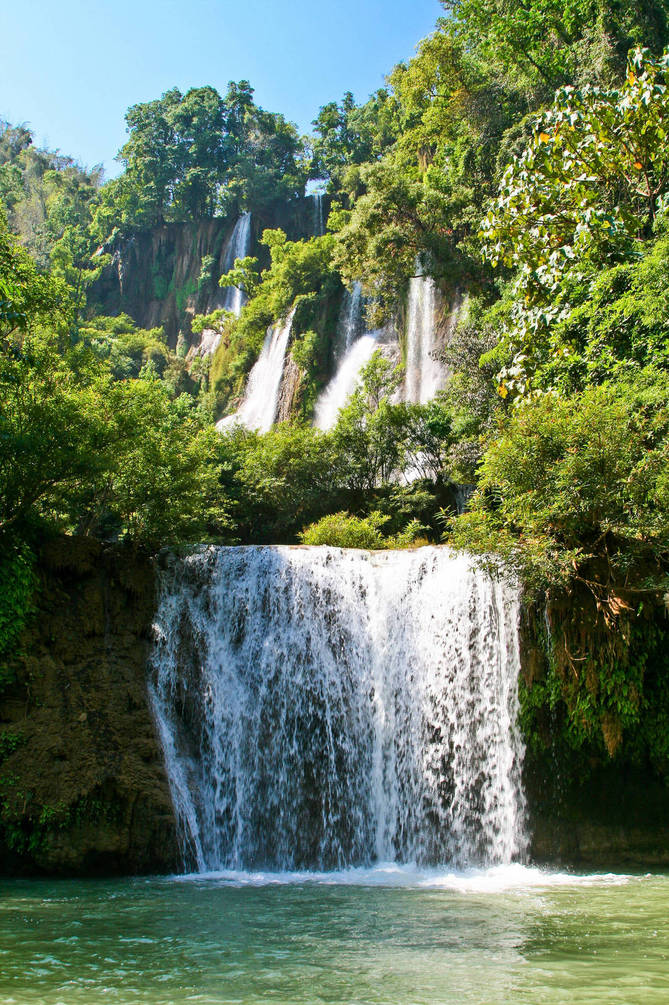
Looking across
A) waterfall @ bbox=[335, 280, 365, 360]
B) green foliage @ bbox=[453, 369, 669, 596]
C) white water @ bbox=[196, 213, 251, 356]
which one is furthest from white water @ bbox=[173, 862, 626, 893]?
white water @ bbox=[196, 213, 251, 356]

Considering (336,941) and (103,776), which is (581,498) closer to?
(336,941)

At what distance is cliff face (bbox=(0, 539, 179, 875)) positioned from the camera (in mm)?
10305

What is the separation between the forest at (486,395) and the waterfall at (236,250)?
23.3ft

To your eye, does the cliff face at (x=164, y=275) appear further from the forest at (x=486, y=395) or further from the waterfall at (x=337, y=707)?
the waterfall at (x=337, y=707)

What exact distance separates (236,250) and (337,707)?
39706 millimetres

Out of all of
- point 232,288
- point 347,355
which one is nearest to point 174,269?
point 232,288

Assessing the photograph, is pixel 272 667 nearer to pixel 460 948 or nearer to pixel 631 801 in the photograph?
pixel 631 801

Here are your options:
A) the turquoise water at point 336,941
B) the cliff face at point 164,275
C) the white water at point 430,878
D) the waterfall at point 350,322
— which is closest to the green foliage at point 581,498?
the white water at point 430,878

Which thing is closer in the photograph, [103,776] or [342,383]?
[103,776]

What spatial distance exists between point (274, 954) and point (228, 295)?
43.8 metres

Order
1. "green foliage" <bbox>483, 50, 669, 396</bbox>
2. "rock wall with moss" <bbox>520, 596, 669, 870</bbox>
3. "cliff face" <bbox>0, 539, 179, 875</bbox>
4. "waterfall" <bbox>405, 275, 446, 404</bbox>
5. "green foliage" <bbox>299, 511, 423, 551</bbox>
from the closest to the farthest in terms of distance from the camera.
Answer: "cliff face" <bbox>0, 539, 179, 875</bbox> < "rock wall with moss" <bbox>520, 596, 669, 870</bbox> < "green foliage" <bbox>483, 50, 669, 396</bbox> < "green foliage" <bbox>299, 511, 423, 551</bbox> < "waterfall" <bbox>405, 275, 446, 404</bbox>

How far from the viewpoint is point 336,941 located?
6.61m

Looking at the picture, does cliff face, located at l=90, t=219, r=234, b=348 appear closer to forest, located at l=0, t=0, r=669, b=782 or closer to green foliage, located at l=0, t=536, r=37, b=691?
forest, located at l=0, t=0, r=669, b=782

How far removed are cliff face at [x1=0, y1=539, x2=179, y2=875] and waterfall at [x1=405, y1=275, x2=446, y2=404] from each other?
1541 centimetres
